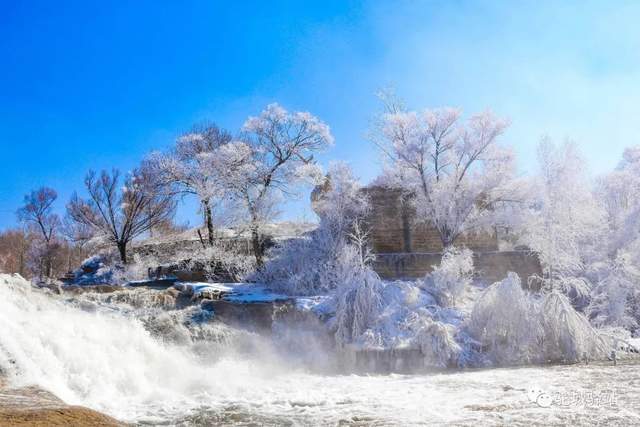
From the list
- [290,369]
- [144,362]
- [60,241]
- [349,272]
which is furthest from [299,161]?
[60,241]

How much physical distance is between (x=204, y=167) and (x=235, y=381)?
16867 mm

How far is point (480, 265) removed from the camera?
20.8 metres

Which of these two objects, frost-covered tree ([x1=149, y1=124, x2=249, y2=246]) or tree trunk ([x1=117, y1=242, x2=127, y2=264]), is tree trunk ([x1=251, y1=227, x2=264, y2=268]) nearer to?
frost-covered tree ([x1=149, y1=124, x2=249, y2=246])

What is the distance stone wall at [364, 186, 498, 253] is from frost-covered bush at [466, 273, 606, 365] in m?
11.8

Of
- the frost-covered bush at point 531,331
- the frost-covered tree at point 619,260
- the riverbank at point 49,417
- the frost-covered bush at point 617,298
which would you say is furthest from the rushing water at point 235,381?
the frost-covered tree at point 619,260

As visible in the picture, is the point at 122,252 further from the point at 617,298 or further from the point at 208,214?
the point at 617,298

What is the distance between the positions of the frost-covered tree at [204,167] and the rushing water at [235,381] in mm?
12547

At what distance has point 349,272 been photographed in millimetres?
14656

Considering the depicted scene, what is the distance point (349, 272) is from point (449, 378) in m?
4.62

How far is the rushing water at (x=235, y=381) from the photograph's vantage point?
7.38 meters

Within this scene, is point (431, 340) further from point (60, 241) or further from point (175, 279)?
point (60, 241)

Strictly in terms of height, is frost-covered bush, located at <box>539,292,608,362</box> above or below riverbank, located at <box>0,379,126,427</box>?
below

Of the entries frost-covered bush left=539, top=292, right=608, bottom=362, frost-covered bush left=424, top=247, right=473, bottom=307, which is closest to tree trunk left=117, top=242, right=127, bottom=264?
frost-covered bush left=424, top=247, right=473, bottom=307

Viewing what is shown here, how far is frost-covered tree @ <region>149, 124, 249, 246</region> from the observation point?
2508 centimetres
